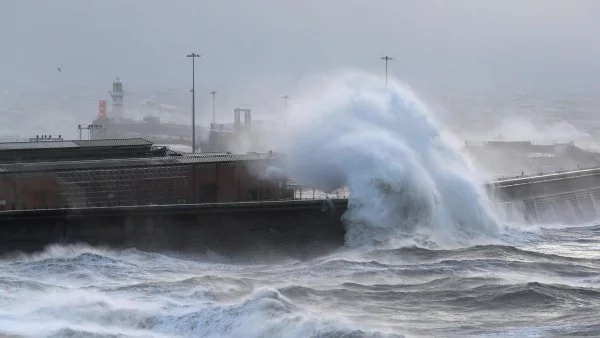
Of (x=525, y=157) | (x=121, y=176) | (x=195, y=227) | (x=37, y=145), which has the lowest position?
(x=195, y=227)

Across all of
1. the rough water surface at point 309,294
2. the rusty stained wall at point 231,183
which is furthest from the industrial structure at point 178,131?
the rough water surface at point 309,294

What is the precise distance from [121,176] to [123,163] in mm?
1035

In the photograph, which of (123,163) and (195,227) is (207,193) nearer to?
(123,163)

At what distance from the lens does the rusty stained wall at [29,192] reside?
77.3ft

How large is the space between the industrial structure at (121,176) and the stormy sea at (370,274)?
1.37 m

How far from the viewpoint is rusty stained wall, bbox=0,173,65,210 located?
23547 millimetres

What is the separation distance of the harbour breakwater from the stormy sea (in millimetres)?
324

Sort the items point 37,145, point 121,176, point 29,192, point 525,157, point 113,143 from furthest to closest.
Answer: point 525,157
point 113,143
point 37,145
point 121,176
point 29,192

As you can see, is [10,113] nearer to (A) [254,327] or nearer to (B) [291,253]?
(B) [291,253]

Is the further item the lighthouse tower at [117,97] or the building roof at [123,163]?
the lighthouse tower at [117,97]

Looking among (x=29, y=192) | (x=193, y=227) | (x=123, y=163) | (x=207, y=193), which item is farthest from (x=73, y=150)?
(x=193, y=227)

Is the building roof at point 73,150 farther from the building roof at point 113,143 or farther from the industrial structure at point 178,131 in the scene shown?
the industrial structure at point 178,131

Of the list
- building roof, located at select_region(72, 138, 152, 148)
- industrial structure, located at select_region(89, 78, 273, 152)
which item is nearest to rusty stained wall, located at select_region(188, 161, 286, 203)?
building roof, located at select_region(72, 138, 152, 148)

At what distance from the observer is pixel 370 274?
21562mm
